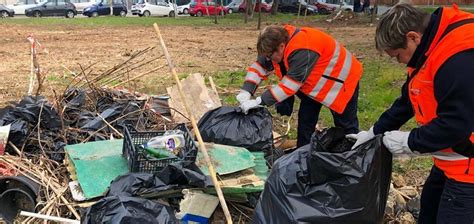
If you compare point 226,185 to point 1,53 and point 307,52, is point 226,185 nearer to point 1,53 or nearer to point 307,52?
point 307,52

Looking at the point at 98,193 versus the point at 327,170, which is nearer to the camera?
the point at 327,170

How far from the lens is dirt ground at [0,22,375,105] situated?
8.21m

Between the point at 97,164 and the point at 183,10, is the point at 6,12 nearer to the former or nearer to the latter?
the point at 183,10

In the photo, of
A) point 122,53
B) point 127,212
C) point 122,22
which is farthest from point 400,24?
point 122,22

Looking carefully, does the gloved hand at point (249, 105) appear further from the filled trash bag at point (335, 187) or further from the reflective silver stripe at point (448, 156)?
the reflective silver stripe at point (448, 156)

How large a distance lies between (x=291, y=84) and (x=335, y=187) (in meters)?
1.38

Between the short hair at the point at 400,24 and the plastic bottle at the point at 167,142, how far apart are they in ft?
5.85

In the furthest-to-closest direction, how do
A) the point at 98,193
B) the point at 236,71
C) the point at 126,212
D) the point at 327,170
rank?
the point at 236,71, the point at 98,193, the point at 126,212, the point at 327,170

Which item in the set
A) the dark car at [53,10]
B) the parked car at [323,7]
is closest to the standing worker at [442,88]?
the dark car at [53,10]

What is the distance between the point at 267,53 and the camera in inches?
148

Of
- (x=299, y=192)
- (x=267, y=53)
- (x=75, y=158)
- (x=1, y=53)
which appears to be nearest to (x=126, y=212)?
(x=299, y=192)

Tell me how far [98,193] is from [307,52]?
5.56 feet

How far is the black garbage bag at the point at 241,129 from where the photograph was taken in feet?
13.0

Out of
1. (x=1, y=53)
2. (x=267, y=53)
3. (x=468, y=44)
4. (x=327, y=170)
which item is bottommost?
(x=1, y=53)
